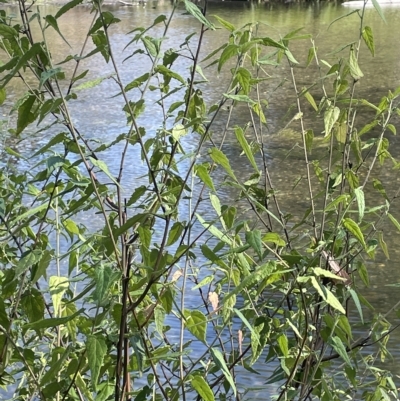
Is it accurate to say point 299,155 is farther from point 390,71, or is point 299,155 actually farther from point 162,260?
point 162,260

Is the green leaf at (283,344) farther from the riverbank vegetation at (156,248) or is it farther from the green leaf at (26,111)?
the green leaf at (26,111)

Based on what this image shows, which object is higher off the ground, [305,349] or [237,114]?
[305,349]

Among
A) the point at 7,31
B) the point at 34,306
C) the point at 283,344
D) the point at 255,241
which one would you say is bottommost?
the point at 283,344

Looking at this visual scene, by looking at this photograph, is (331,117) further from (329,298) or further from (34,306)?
(34,306)

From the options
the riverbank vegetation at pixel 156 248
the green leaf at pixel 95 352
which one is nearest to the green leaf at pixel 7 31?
the riverbank vegetation at pixel 156 248

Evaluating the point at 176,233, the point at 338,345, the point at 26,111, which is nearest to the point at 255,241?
the point at 176,233

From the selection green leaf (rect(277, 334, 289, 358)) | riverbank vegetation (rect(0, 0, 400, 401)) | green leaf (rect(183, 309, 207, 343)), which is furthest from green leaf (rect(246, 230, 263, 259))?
green leaf (rect(277, 334, 289, 358))

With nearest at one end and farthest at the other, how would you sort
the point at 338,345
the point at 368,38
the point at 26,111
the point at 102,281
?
the point at 102,281
the point at 26,111
the point at 338,345
the point at 368,38

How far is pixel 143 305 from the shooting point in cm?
108

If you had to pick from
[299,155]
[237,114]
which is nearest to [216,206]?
[299,155]

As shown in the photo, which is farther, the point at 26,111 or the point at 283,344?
the point at 283,344

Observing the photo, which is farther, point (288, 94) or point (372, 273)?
point (288, 94)

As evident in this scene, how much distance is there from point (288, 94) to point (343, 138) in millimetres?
4823

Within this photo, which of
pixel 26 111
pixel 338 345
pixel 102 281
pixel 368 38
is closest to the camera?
pixel 102 281
